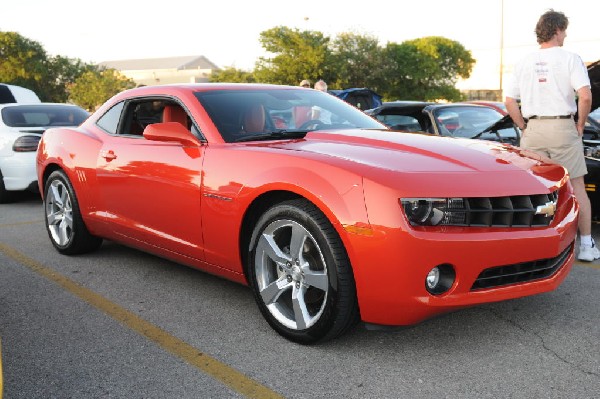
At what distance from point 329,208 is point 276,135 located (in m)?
1.07

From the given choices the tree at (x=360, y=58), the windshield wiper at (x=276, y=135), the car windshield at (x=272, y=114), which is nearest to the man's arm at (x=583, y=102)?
the car windshield at (x=272, y=114)

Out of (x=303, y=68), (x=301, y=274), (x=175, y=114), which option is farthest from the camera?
(x=303, y=68)

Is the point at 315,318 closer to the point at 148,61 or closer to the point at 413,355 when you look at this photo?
the point at 413,355

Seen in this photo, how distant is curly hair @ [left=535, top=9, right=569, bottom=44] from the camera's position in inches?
184

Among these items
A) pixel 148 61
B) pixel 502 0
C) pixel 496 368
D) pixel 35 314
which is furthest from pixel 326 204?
pixel 148 61

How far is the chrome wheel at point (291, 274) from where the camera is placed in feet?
10.3

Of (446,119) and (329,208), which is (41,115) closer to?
(446,119)

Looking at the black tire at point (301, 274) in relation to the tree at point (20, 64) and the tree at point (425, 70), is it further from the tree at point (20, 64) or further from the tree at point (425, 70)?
the tree at point (425, 70)

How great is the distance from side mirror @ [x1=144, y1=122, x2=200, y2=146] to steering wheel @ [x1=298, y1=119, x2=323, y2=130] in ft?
2.38

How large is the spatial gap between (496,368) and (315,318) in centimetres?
89

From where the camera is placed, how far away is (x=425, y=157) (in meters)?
3.19

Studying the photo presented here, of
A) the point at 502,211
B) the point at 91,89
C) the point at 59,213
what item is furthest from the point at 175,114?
the point at 91,89

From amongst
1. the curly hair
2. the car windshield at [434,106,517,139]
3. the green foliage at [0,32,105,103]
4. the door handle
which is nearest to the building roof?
the green foliage at [0,32,105,103]

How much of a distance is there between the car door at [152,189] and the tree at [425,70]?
6271 cm
